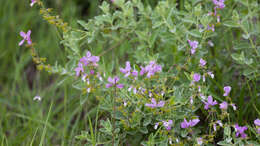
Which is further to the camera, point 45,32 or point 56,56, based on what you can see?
point 45,32

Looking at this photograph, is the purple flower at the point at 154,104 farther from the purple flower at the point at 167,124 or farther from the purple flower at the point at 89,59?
the purple flower at the point at 89,59

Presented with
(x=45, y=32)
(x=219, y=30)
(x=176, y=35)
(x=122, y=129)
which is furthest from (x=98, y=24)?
(x=45, y=32)

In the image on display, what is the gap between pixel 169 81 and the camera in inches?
81.6

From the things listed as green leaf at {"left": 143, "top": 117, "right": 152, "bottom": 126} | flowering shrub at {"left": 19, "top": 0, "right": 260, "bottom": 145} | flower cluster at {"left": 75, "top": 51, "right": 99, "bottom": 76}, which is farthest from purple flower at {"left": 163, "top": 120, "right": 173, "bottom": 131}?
flower cluster at {"left": 75, "top": 51, "right": 99, "bottom": 76}

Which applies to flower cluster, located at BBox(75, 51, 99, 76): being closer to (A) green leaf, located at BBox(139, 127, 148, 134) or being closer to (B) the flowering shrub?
(B) the flowering shrub

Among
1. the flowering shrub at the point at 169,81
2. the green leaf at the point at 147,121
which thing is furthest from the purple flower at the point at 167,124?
the green leaf at the point at 147,121

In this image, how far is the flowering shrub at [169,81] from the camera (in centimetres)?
165

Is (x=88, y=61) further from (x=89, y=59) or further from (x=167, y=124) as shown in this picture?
→ (x=167, y=124)

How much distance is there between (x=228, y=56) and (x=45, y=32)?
2.02 m

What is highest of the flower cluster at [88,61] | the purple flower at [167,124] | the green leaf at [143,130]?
the flower cluster at [88,61]

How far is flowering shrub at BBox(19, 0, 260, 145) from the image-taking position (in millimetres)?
1650

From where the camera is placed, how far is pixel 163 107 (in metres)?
1.61

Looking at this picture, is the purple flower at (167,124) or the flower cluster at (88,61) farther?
the flower cluster at (88,61)

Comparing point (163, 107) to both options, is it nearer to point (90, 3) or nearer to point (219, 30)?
point (219, 30)
